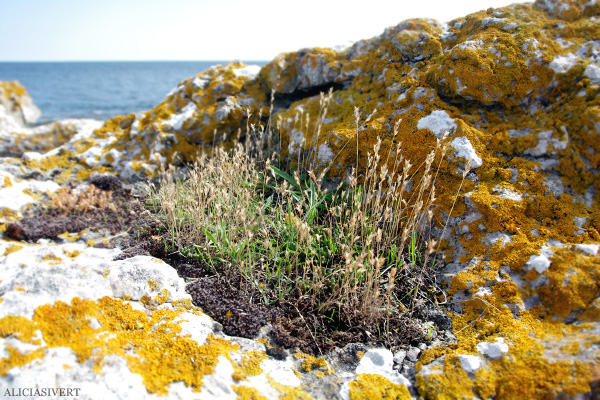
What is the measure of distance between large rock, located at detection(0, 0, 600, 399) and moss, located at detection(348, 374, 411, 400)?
0.01m

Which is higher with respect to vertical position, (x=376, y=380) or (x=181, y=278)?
(x=181, y=278)

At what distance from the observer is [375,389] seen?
2232mm

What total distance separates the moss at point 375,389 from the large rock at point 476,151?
1 cm

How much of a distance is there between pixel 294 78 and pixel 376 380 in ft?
16.4

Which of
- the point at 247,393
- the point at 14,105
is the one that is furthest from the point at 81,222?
the point at 14,105

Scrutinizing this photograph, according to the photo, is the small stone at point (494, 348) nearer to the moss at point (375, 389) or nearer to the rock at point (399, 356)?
the rock at point (399, 356)

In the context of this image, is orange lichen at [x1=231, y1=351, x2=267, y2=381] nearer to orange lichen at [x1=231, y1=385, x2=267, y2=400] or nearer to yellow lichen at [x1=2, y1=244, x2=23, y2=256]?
orange lichen at [x1=231, y1=385, x2=267, y2=400]

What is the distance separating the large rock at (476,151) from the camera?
2266 mm

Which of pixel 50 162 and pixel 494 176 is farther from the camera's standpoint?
pixel 50 162

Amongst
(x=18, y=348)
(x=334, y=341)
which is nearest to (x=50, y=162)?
(x=18, y=348)

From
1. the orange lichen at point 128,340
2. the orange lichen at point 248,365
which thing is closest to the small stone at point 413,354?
the orange lichen at point 248,365

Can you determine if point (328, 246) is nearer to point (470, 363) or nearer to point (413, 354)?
point (413, 354)

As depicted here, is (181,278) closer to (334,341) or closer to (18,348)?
(18,348)

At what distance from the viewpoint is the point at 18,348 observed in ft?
6.49
